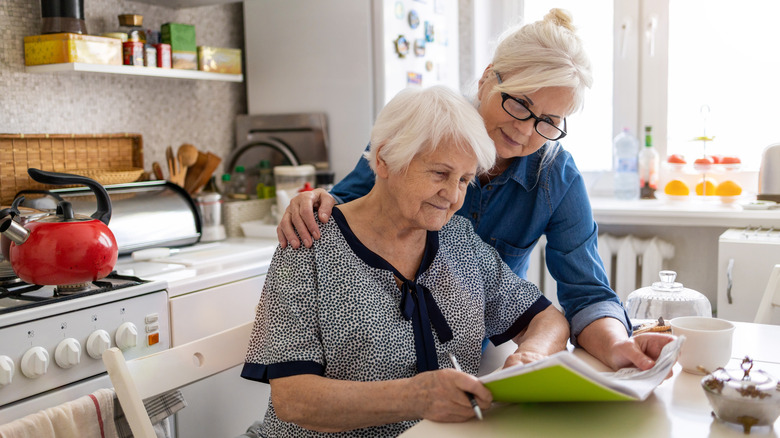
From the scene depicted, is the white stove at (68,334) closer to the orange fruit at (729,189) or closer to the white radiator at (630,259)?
the white radiator at (630,259)

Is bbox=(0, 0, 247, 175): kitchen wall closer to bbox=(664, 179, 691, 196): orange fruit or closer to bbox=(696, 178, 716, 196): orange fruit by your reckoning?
bbox=(664, 179, 691, 196): orange fruit

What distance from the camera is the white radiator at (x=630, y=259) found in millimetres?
2799

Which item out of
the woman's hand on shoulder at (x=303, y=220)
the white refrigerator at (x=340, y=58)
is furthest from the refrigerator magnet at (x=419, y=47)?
the woman's hand on shoulder at (x=303, y=220)

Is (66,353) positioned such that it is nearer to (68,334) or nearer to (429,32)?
(68,334)

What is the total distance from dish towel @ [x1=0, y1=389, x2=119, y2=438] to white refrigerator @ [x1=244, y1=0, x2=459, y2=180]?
58.3 inches

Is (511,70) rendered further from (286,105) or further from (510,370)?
(286,105)

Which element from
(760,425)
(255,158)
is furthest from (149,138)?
(760,425)

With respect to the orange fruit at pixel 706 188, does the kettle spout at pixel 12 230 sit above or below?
above

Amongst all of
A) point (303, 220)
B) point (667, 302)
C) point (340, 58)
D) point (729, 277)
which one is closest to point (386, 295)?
point (303, 220)

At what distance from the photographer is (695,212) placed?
2.54m

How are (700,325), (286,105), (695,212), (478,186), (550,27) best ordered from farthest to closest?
(286,105) < (695,212) < (478,186) < (550,27) < (700,325)

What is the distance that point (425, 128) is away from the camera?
1196mm

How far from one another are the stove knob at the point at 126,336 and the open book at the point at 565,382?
105 centimetres

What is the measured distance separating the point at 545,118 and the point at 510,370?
643 millimetres
